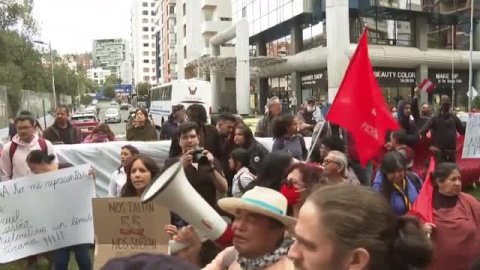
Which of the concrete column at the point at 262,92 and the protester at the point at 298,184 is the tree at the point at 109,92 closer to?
the concrete column at the point at 262,92

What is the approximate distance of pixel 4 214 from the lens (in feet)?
18.1

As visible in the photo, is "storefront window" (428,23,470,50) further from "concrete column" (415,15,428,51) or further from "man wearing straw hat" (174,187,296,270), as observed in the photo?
"man wearing straw hat" (174,187,296,270)

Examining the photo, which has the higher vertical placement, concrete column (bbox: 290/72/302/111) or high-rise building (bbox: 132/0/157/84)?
high-rise building (bbox: 132/0/157/84)

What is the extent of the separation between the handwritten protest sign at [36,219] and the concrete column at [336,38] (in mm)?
29845

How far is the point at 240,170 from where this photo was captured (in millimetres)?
5707

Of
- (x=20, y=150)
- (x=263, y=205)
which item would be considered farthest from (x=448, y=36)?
(x=263, y=205)

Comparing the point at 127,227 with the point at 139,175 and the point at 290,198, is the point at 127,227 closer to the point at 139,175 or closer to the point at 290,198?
the point at 139,175

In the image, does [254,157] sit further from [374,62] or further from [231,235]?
[374,62]

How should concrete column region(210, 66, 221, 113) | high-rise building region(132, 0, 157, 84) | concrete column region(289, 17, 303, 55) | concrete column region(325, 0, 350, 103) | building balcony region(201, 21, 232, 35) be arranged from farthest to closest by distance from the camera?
high-rise building region(132, 0, 157, 84) < building balcony region(201, 21, 232, 35) < concrete column region(210, 66, 221, 113) < concrete column region(289, 17, 303, 55) < concrete column region(325, 0, 350, 103)

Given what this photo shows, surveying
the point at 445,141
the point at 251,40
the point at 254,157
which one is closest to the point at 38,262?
the point at 254,157

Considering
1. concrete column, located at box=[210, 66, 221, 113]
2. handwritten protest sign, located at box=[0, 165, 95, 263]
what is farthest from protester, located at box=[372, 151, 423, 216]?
concrete column, located at box=[210, 66, 221, 113]

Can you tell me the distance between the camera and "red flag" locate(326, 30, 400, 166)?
5.62 meters

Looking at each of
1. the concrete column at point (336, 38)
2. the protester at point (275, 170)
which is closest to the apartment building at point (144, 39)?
the concrete column at point (336, 38)

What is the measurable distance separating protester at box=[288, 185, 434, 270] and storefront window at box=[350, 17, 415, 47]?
38.2 metres
